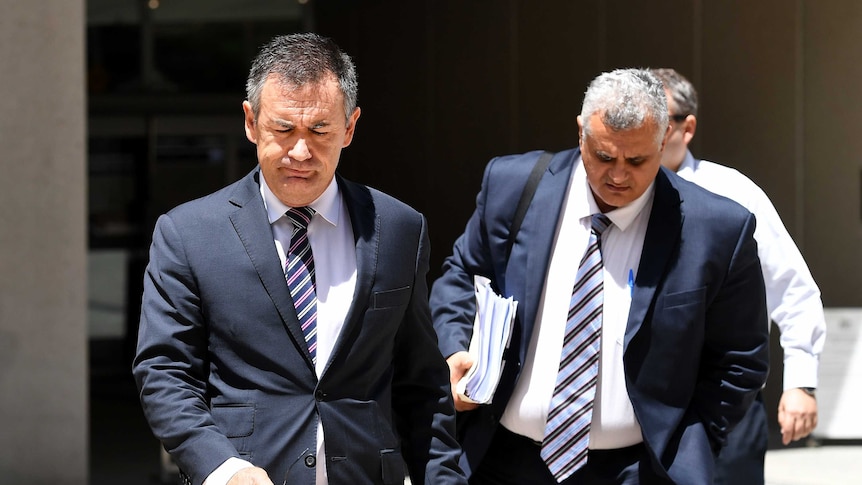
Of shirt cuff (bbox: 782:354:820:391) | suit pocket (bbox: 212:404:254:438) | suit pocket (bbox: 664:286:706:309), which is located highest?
suit pocket (bbox: 664:286:706:309)

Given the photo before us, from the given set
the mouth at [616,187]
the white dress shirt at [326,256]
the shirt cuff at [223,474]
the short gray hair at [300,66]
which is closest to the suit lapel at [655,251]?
the mouth at [616,187]

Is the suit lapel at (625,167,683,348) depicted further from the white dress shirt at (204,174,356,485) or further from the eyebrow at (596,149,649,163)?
the white dress shirt at (204,174,356,485)

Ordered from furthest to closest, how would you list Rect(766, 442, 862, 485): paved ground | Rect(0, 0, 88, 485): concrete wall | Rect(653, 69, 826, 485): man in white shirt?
1. Rect(766, 442, 862, 485): paved ground
2. Rect(0, 0, 88, 485): concrete wall
3. Rect(653, 69, 826, 485): man in white shirt

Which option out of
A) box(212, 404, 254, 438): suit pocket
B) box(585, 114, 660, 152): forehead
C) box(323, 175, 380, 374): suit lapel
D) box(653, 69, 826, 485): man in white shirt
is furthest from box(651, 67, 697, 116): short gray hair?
box(212, 404, 254, 438): suit pocket

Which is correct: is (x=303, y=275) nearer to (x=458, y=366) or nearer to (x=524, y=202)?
(x=458, y=366)

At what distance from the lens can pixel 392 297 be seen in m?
2.78

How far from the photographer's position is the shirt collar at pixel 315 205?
2779mm

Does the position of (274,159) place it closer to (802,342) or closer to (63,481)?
(802,342)

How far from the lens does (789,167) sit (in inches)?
366

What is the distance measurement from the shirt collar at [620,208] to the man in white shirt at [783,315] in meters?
0.83

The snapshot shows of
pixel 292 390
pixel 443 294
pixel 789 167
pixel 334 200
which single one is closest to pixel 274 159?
pixel 334 200

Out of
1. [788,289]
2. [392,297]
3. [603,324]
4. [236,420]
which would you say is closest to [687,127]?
[788,289]

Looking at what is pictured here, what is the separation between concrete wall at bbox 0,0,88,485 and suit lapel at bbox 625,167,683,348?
4734mm

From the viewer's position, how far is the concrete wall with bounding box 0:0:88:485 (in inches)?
287
